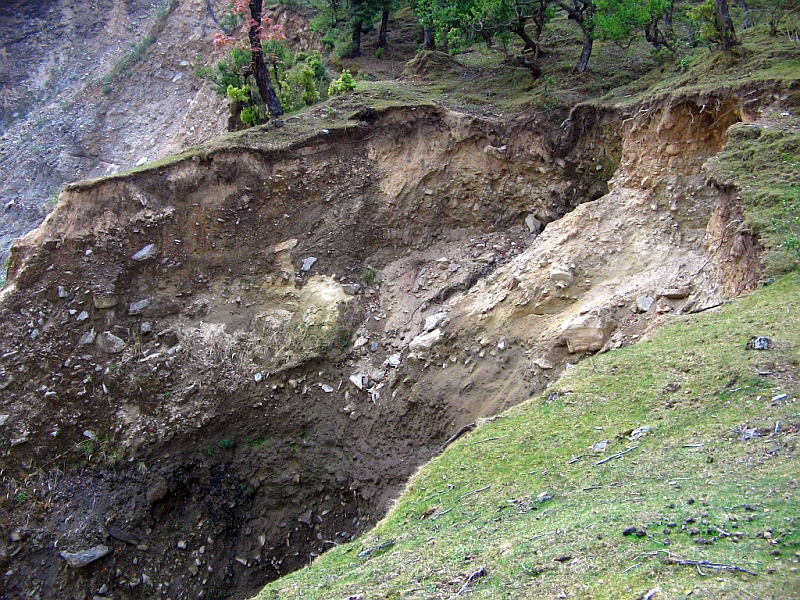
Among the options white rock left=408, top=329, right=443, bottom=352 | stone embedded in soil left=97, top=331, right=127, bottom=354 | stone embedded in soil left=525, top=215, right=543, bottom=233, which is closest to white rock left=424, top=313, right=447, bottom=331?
white rock left=408, top=329, right=443, bottom=352

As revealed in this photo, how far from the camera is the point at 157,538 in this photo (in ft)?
36.5

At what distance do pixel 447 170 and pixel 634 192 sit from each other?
3963 mm

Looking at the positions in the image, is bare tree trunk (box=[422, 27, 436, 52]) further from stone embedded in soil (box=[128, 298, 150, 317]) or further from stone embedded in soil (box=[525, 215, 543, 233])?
stone embedded in soil (box=[128, 298, 150, 317])

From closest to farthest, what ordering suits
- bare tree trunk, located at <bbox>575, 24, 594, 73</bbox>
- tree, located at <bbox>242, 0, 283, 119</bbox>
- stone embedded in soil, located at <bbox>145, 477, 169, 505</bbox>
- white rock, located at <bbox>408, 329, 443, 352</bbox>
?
stone embedded in soil, located at <bbox>145, 477, 169, 505</bbox> < white rock, located at <bbox>408, 329, 443, 352</bbox> < tree, located at <bbox>242, 0, 283, 119</bbox> < bare tree trunk, located at <bbox>575, 24, 594, 73</bbox>

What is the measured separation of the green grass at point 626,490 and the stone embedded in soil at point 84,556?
219 inches

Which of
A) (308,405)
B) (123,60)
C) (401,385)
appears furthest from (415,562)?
(123,60)

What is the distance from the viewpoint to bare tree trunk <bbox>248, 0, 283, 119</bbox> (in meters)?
14.0

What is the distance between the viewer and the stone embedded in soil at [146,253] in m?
12.8

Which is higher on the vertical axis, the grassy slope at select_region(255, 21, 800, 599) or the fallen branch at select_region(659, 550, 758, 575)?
the fallen branch at select_region(659, 550, 758, 575)

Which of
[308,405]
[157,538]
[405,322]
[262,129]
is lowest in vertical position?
[157,538]

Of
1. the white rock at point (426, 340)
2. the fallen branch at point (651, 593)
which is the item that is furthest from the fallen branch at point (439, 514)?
the white rock at point (426, 340)

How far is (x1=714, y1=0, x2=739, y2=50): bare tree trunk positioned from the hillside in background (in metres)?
0.21

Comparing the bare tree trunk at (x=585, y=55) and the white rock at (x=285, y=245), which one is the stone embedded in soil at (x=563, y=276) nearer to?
the white rock at (x=285, y=245)

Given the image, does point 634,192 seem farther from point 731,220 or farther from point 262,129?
point 262,129
